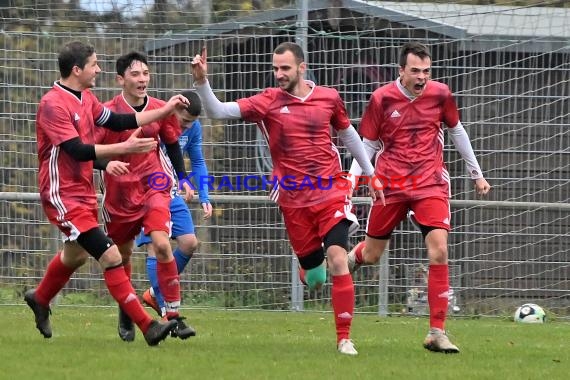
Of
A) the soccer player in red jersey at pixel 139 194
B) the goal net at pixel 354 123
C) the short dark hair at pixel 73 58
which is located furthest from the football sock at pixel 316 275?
the goal net at pixel 354 123

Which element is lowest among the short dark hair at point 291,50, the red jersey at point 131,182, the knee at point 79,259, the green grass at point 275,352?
the green grass at point 275,352

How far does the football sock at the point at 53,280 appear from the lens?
9.61 metres

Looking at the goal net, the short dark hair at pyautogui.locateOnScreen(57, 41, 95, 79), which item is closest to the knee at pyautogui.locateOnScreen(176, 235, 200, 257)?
the short dark hair at pyautogui.locateOnScreen(57, 41, 95, 79)

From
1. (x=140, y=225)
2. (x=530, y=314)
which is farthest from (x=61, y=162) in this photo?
(x=530, y=314)

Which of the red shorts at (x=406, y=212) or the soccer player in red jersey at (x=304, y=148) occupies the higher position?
the soccer player in red jersey at (x=304, y=148)

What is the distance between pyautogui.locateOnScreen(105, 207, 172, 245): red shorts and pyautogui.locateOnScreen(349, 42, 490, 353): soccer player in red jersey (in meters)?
1.48

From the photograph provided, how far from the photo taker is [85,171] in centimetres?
905

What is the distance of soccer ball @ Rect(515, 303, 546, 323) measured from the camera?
13188mm

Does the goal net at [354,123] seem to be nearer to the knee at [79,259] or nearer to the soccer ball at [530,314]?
the soccer ball at [530,314]

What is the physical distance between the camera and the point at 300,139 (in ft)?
30.8

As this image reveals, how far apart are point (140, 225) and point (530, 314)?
4.90m

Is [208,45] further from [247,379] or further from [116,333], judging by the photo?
[247,379]

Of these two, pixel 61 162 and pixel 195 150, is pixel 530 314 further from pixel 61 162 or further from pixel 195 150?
pixel 61 162

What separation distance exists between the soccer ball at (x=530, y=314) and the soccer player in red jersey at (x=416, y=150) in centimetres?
358
